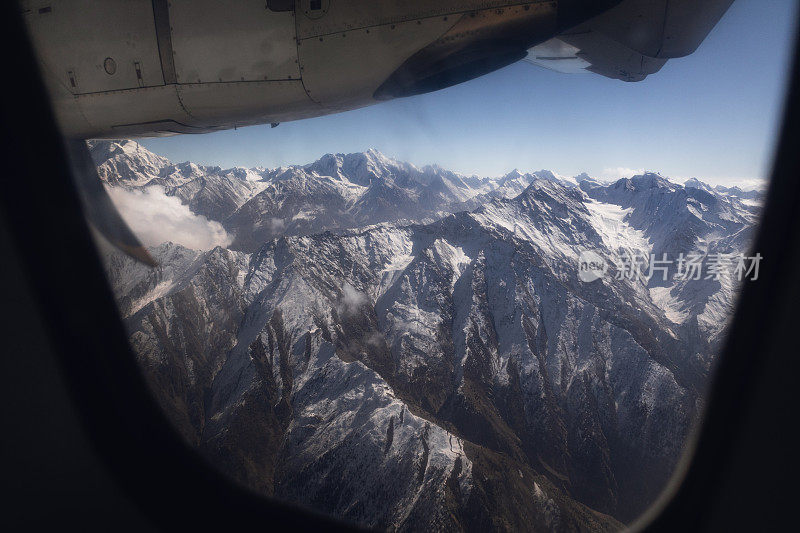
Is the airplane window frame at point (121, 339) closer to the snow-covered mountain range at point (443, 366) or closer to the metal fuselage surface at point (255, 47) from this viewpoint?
the metal fuselage surface at point (255, 47)

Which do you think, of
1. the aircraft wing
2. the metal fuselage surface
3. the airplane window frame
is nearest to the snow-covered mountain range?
the airplane window frame

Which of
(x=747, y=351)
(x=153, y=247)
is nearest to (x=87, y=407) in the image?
(x=747, y=351)

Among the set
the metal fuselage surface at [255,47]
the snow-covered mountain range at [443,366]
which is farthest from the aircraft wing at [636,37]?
the snow-covered mountain range at [443,366]

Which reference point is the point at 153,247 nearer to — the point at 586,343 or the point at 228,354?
the point at 228,354

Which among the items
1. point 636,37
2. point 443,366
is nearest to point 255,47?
point 636,37

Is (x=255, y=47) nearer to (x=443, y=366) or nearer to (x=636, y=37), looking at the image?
(x=636, y=37)

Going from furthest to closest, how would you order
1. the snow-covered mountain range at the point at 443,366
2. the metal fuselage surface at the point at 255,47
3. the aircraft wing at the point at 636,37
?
1. the snow-covered mountain range at the point at 443,366
2. the aircraft wing at the point at 636,37
3. the metal fuselage surface at the point at 255,47
